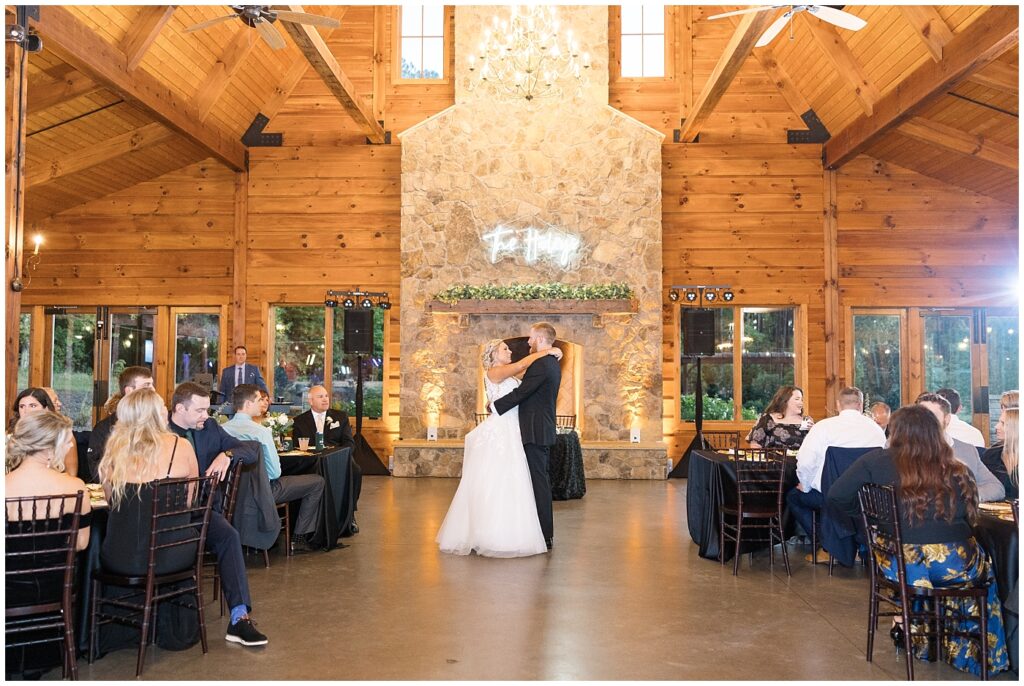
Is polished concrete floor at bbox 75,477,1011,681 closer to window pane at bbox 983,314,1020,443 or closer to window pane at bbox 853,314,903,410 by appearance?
window pane at bbox 853,314,903,410

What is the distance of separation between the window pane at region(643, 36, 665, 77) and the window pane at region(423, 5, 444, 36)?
294cm

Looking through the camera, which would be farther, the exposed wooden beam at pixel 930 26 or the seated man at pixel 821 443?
the exposed wooden beam at pixel 930 26

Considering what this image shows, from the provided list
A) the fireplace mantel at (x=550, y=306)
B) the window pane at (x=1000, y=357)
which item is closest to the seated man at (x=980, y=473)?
the fireplace mantel at (x=550, y=306)

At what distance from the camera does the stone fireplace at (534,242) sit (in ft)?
35.7

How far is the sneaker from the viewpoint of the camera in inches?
149

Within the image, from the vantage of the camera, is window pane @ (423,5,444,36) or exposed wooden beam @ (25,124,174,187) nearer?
exposed wooden beam @ (25,124,174,187)

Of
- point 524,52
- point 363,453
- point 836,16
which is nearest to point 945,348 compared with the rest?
point 836,16

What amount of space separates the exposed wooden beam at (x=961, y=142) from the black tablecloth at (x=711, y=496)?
21.0ft

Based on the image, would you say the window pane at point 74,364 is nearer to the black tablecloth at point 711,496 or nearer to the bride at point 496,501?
the bride at point 496,501

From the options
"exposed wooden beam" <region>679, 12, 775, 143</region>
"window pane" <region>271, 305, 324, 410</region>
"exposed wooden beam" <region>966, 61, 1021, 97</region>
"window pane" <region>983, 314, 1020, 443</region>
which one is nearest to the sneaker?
"exposed wooden beam" <region>679, 12, 775, 143</region>

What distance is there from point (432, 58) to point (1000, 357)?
29.4ft

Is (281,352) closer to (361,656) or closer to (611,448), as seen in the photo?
(611,448)

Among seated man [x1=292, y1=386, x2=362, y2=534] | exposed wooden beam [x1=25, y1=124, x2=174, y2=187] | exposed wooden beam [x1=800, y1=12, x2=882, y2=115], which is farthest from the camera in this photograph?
exposed wooden beam [x1=25, y1=124, x2=174, y2=187]

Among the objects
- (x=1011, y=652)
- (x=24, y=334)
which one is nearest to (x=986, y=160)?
(x=1011, y=652)
